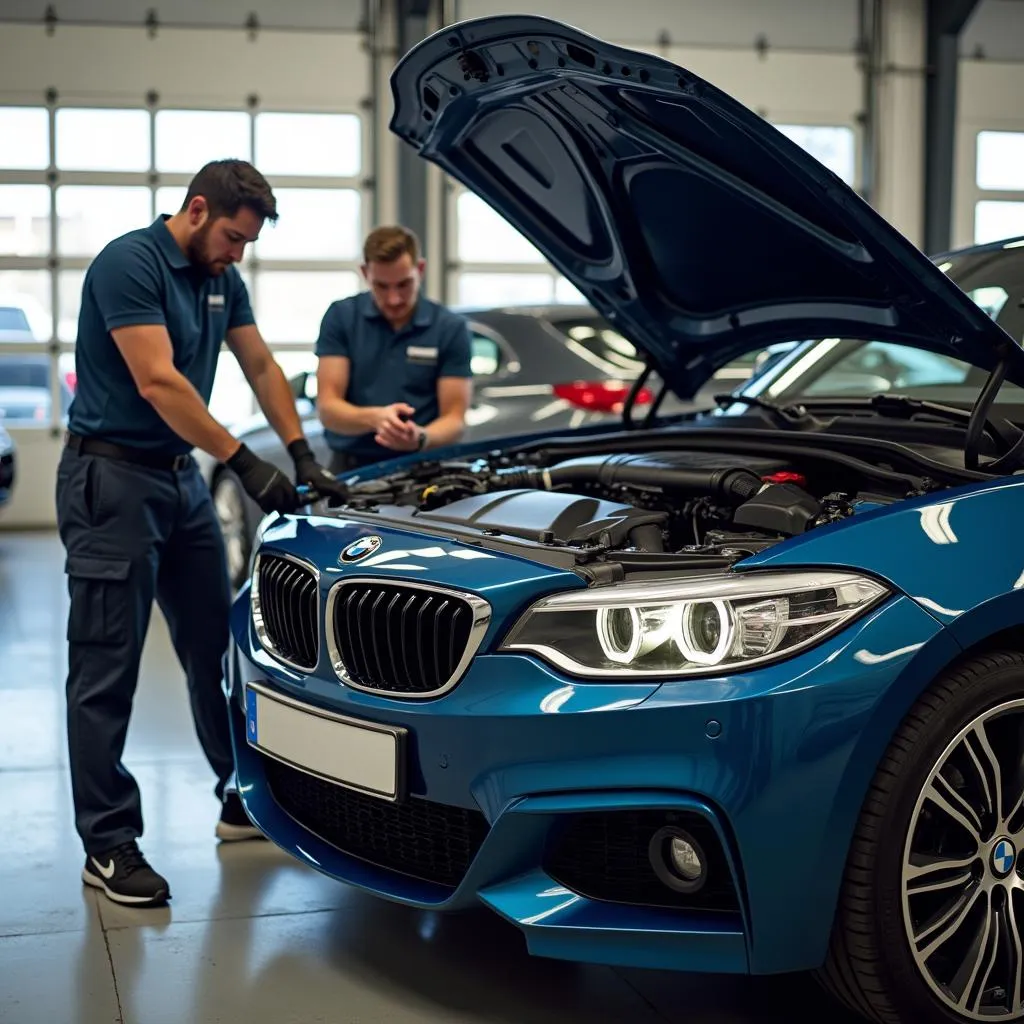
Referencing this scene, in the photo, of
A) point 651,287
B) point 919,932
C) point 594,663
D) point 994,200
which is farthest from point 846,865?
point 994,200

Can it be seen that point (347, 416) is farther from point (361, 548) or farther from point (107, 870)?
point (361, 548)

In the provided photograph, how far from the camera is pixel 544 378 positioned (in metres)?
6.39

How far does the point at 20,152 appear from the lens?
10703 millimetres

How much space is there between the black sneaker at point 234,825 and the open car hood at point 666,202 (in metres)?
1.53

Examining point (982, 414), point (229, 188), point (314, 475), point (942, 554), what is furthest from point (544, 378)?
point (942, 554)

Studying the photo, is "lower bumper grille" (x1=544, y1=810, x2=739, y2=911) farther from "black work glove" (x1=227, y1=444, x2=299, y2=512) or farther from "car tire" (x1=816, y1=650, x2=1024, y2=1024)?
"black work glove" (x1=227, y1=444, x2=299, y2=512)

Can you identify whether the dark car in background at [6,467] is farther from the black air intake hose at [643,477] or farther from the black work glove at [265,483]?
the black air intake hose at [643,477]

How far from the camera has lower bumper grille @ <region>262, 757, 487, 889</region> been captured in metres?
2.42

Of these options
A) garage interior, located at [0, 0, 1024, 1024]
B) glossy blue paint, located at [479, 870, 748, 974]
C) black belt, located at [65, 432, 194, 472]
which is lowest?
glossy blue paint, located at [479, 870, 748, 974]

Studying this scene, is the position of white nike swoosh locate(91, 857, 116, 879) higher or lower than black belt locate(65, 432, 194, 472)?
lower

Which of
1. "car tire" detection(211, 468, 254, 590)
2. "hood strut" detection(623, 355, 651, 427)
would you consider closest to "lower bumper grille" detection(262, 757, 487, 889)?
"hood strut" detection(623, 355, 651, 427)

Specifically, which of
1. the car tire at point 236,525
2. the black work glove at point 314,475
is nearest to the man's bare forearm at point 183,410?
the black work glove at point 314,475

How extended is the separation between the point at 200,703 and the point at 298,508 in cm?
69

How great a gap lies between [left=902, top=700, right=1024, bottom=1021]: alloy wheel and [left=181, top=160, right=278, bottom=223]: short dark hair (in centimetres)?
195
